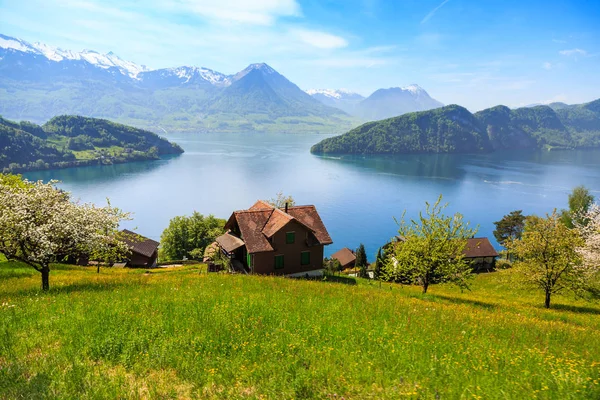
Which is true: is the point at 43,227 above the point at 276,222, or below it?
above

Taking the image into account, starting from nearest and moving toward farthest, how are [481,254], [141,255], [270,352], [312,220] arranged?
[270,352], [312,220], [141,255], [481,254]

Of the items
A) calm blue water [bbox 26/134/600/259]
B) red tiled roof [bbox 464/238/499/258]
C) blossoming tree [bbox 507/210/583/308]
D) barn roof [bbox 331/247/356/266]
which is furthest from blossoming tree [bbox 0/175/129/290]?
calm blue water [bbox 26/134/600/259]

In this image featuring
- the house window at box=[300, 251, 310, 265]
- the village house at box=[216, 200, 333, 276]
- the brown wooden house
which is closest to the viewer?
the village house at box=[216, 200, 333, 276]

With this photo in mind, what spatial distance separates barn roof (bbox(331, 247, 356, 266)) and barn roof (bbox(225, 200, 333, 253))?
4098 centimetres

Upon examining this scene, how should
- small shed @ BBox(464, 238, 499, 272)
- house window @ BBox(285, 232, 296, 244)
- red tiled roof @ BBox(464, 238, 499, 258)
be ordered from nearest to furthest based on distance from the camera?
house window @ BBox(285, 232, 296, 244) < red tiled roof @ BBox(464, 238, 499, 258) < small shed @ BBox(464, 238, 499, 272)

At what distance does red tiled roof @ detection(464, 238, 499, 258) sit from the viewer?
76.6 m

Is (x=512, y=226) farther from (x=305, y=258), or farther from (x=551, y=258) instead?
(x=305, y=258)

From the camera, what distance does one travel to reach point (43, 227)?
56.7 ft

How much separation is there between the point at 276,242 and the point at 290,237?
1.79m

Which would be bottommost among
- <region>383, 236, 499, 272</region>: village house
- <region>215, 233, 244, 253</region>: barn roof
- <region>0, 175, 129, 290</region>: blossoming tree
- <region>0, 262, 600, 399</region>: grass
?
<region>383, 236, 499, 272</region>: village house

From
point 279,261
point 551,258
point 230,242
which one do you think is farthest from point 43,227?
point 551,258

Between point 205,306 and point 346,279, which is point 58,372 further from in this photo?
point 346,279

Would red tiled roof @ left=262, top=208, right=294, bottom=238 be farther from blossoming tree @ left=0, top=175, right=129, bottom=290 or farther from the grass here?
the grass

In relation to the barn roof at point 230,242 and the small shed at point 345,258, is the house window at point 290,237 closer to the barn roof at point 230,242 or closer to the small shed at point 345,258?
the barn roof at point 230,242
